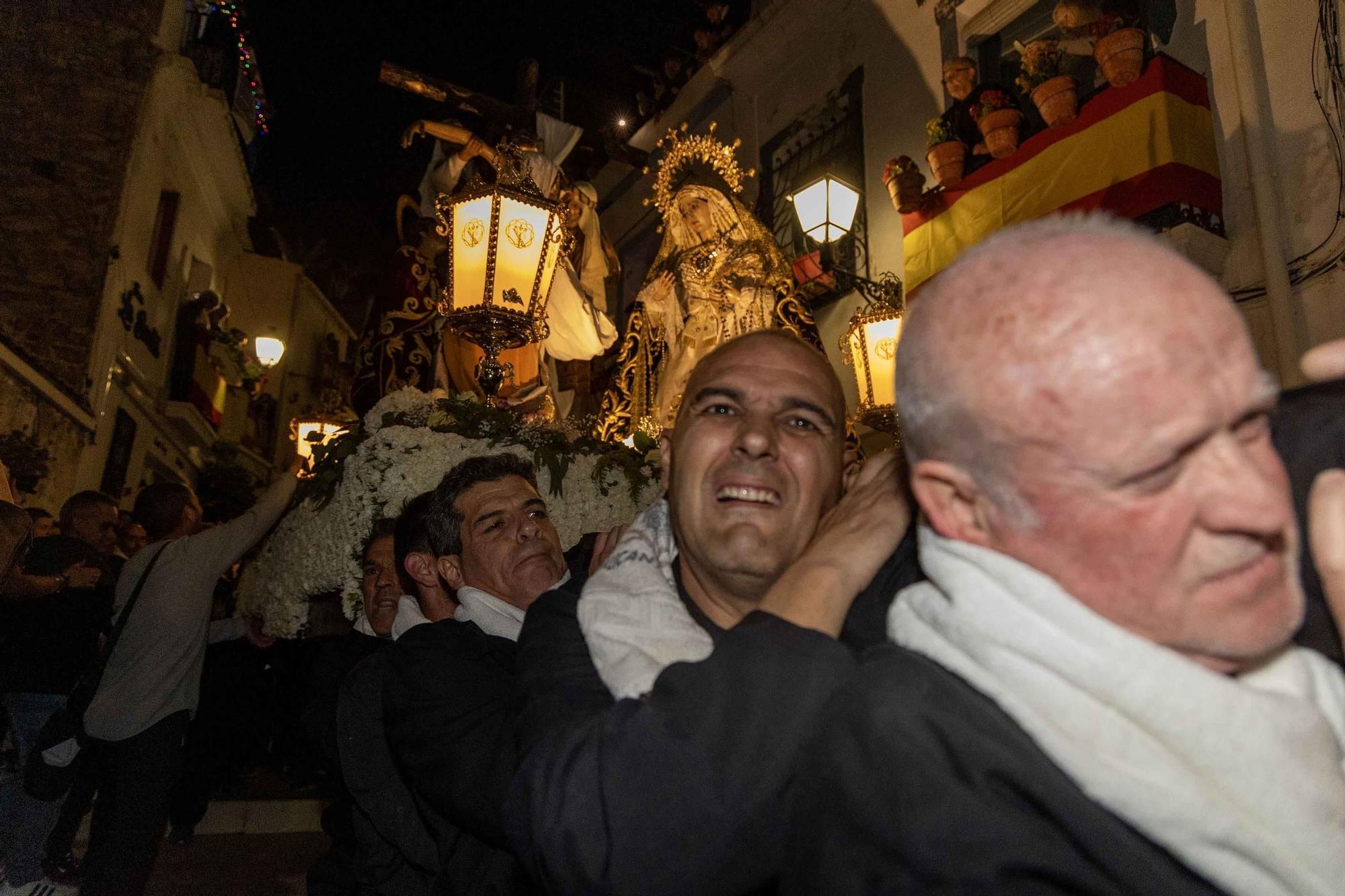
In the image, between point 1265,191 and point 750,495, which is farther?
point 1265,191

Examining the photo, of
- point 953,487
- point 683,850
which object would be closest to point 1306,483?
point 953,487

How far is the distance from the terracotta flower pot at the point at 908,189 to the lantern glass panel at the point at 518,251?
4769 millimetres

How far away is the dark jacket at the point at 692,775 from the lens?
47.3 inches

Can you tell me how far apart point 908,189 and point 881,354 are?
210 centimetres

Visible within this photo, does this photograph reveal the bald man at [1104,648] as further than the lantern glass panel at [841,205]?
No

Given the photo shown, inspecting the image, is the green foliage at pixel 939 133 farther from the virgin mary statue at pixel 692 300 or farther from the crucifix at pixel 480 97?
the crucifix at pixel 480 97

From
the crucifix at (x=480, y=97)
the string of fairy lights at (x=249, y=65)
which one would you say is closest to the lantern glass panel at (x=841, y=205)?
the crucifix at (x=480, y=97)

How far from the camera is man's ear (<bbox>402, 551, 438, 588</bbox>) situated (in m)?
3.33

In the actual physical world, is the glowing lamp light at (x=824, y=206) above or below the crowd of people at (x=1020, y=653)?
above

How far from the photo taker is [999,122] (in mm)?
7344

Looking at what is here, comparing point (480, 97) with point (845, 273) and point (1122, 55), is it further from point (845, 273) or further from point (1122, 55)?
point (1122, 55)

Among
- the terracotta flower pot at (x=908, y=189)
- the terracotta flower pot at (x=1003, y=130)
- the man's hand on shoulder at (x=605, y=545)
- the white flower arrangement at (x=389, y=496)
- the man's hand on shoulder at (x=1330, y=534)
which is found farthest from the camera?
the terracotta flower pot at (x=908, y=189)

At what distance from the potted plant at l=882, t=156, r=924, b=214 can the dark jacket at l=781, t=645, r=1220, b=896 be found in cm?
781

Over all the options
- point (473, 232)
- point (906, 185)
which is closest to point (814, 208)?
point (906, 185)
